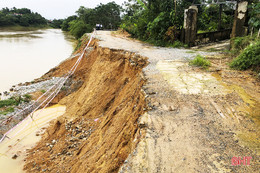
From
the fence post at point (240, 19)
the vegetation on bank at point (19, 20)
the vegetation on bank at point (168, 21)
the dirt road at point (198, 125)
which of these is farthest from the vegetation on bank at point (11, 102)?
the vegetation on bank at point (19, 20)

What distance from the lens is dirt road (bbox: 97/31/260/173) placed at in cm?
195

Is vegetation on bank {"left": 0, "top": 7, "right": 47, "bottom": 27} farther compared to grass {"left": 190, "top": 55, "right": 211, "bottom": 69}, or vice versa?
vegetation on bank {"left": 0, "top": 7, "right": 47, "bottom": 27}

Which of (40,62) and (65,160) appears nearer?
(65,160)

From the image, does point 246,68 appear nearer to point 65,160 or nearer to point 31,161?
point 65,160

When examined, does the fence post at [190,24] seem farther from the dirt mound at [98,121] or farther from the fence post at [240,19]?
the dirt mound at [98,121]

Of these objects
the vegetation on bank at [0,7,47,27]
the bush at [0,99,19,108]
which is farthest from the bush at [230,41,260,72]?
the vegetation on bank at [0,7,47,27]

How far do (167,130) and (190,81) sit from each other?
6.54 ft

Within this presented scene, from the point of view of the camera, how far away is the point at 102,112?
6.53 meters

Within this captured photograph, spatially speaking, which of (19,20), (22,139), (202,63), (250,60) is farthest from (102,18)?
(19,20)

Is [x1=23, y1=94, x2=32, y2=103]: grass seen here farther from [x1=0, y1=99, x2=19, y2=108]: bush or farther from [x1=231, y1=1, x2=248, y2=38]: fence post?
[x1=231, y1=1, x2=248, y2=38]: fence post

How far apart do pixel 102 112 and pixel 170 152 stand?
185 inches

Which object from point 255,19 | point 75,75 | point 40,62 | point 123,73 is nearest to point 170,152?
point 123,73

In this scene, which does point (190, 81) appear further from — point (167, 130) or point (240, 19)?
point (240, 19)

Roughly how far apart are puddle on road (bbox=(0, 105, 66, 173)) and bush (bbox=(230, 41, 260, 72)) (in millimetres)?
6774
